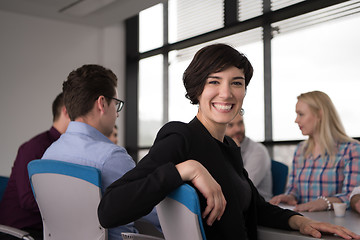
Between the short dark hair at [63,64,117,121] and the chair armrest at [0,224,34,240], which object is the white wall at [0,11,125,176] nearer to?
the chair armrest at [0,224,34,240]

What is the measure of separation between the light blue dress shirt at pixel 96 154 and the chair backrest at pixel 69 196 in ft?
0.46

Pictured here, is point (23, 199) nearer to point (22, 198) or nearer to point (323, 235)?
point (22, 198)

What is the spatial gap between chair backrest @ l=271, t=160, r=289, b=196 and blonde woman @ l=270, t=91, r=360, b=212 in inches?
15.2

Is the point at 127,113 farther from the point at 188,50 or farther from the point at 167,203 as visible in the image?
the point at 167,203

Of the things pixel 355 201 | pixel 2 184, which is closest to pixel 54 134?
pixel 2 184

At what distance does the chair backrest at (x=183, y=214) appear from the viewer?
1.21 meters

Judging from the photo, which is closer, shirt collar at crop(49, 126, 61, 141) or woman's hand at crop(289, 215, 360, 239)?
woman's hand at crop(289, 215, 360, 239)

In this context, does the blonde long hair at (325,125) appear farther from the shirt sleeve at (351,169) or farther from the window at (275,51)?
the window at (275,51)

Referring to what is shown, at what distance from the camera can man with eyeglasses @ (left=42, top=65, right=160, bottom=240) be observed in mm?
2021

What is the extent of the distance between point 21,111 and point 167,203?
5444mm

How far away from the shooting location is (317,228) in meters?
1.55

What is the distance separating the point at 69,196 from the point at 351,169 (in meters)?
1.87

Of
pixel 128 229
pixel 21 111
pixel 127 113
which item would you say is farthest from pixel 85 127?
pixel 127 113

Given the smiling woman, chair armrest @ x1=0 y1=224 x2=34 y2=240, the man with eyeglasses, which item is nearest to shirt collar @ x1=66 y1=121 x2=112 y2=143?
the man with eyeglasses
